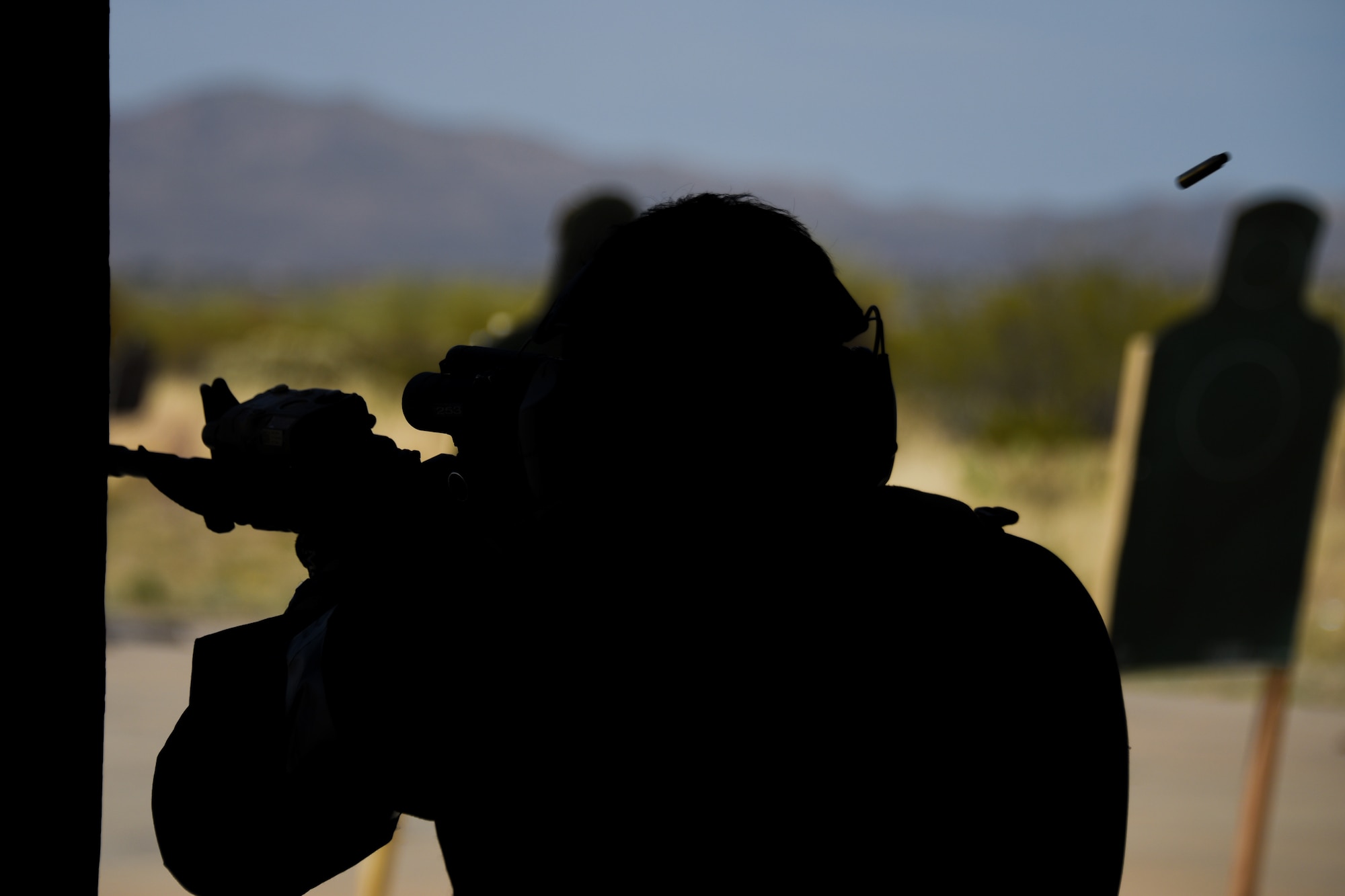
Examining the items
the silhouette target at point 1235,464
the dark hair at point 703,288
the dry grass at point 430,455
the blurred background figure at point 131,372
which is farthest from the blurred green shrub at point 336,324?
the dark hair at point 703,288

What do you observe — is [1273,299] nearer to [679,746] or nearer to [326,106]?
[679,746]

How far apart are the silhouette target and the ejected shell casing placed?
2.76 metres

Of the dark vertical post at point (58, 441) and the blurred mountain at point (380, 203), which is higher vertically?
the blurred mountain at point (380, 203)

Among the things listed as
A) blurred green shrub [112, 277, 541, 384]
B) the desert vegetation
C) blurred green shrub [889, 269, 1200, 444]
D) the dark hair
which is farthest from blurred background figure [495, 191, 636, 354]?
blurred green shrub [889, 269, 1200, 444]

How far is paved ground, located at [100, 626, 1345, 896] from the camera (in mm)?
4000

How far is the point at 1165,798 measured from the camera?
511cm

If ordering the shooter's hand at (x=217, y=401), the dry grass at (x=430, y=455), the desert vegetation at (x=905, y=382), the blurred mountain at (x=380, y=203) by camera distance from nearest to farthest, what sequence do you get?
the shooter's hand at (x=217, y=401) → the dry grass at (x=430, y=455) → the desert vegetation at (x=905, y=382) → the blurred mountain at (x=380, y=203)

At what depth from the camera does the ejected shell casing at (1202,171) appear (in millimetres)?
1215

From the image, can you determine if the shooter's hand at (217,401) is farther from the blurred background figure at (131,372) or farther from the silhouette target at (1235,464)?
the blurred background figure at (131,372)

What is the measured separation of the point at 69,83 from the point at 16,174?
90 millimetres

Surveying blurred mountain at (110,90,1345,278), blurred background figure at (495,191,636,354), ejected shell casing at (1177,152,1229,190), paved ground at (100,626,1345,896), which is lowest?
paved ground at (100,626,1345,896)

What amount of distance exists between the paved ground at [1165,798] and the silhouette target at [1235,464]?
2.68 feet

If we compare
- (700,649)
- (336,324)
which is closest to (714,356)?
(700,649)

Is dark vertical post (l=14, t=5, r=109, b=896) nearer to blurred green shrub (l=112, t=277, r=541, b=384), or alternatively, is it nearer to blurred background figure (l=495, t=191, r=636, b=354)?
blurred background figure (l=495, t=191, r=636, b=354)
